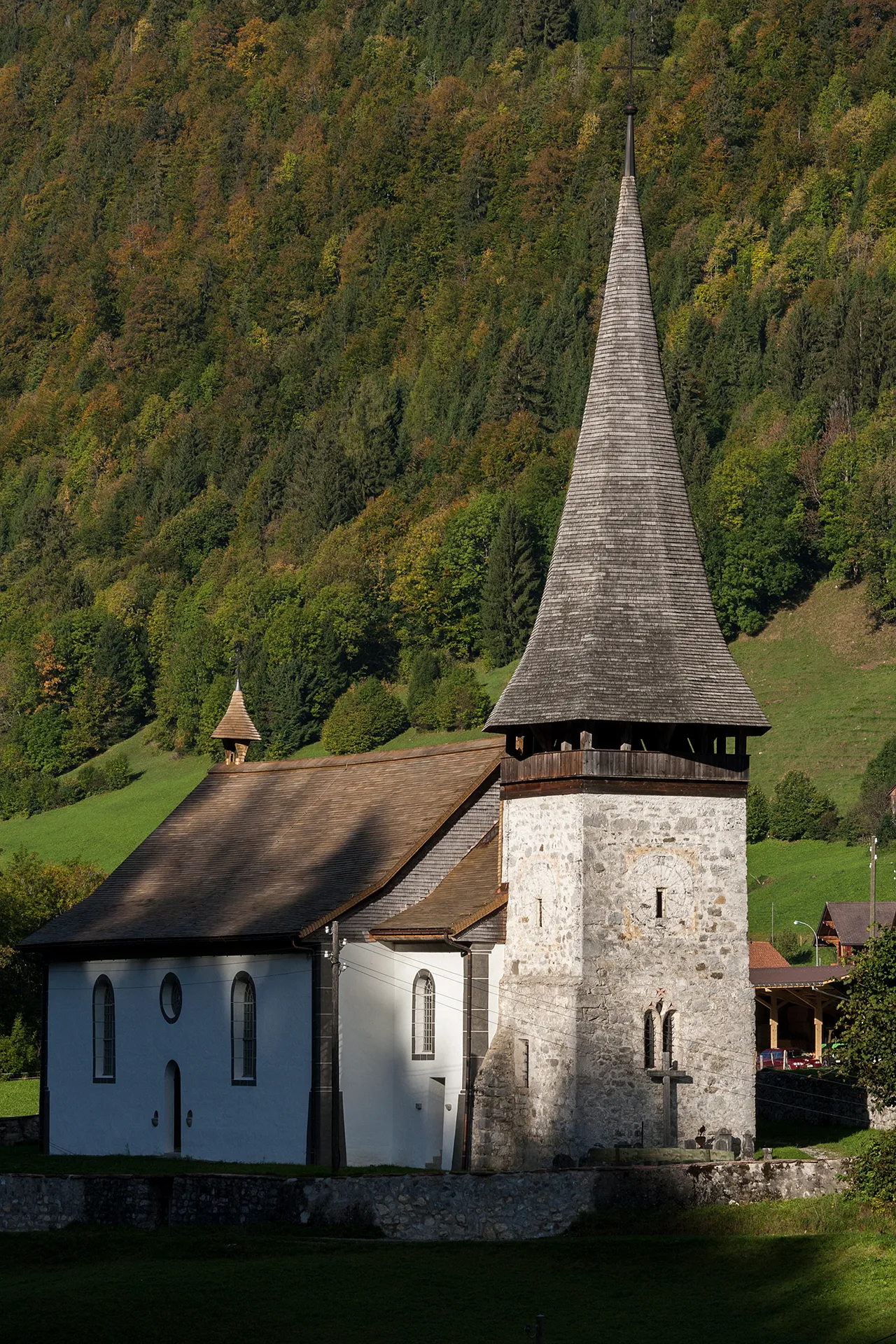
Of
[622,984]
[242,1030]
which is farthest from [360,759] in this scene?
[622,984]

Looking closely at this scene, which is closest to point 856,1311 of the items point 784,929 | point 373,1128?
point 373,1128

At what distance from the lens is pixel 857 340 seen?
17288 centimetres

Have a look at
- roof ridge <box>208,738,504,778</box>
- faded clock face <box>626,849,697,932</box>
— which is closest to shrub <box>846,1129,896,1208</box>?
faded clock face <box>626,849,697,932</box>

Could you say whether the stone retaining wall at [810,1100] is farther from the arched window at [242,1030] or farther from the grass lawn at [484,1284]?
the arched window at [242,1030]

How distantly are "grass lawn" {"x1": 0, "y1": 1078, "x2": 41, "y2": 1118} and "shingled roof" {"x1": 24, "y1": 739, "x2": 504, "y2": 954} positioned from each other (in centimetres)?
817

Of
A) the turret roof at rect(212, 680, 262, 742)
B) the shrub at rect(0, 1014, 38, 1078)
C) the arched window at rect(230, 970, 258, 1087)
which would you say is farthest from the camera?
the shrub at rect(0, 1014, 38, 1078)

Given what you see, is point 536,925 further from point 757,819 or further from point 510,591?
point 510,591

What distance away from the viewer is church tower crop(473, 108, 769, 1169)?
4116 centimetres

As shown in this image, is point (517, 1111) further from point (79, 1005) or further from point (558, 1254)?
point (79, 1005)

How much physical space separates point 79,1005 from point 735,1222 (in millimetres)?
19941

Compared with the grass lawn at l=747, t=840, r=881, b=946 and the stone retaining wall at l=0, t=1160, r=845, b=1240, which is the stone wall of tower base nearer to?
the stone retaining wall at l=0, t=1160, r=845, b=1240

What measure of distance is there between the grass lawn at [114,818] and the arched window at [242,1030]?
72083mm

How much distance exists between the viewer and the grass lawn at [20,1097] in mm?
60000

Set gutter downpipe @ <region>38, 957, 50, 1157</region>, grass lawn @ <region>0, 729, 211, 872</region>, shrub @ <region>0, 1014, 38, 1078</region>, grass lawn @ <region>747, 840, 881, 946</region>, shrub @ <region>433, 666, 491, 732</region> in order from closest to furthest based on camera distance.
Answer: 1. gutter downpipe @ <region>38, 957, 50, 1157</region>
2. shrub @ <region>0, 1014, 38, 1078</region>
3. grass lawn @ <region>747, 840, 881, 946</region>
4. grass lawn @ <region>0, 729, 211, 872</region>
5. shrub @ <region>433, 666, 491, 732</region>
